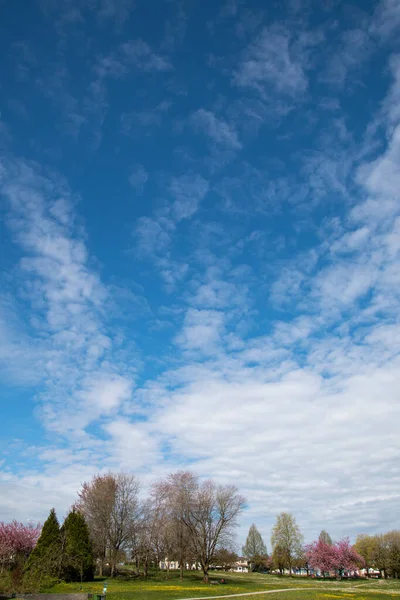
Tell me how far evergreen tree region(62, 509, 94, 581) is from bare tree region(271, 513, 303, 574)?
3046 inches

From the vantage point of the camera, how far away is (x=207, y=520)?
59.2 meters

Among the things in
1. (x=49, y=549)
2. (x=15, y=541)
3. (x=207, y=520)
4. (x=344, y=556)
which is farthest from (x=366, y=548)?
(x=49, y=549)

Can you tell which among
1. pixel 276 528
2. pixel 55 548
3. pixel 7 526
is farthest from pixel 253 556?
pixel 55 548

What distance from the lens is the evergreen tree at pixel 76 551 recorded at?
154 feet

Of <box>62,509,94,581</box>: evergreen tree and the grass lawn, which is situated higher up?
<box>62,509,94,581</box>: evergreen tree

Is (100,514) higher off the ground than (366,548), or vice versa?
(100,514)

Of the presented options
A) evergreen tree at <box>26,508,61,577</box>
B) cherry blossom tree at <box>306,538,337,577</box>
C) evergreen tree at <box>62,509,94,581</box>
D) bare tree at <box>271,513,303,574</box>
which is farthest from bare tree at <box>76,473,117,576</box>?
bare tree at <box>271,513,303,574</box>

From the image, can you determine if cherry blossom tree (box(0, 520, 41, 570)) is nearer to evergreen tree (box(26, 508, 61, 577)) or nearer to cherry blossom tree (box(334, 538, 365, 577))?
evergreen tree (box(26, 508, 61, 577))

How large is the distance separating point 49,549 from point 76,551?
8327 millimetres

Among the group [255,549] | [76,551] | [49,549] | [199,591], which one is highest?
[49,549]

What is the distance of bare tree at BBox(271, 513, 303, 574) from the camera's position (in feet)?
367

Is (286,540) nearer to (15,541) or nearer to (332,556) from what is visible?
(332,556)

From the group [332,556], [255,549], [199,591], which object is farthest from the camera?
[255,549]

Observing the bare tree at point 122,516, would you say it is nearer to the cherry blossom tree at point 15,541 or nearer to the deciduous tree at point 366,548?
the cherry blossom tree at point 15,541
